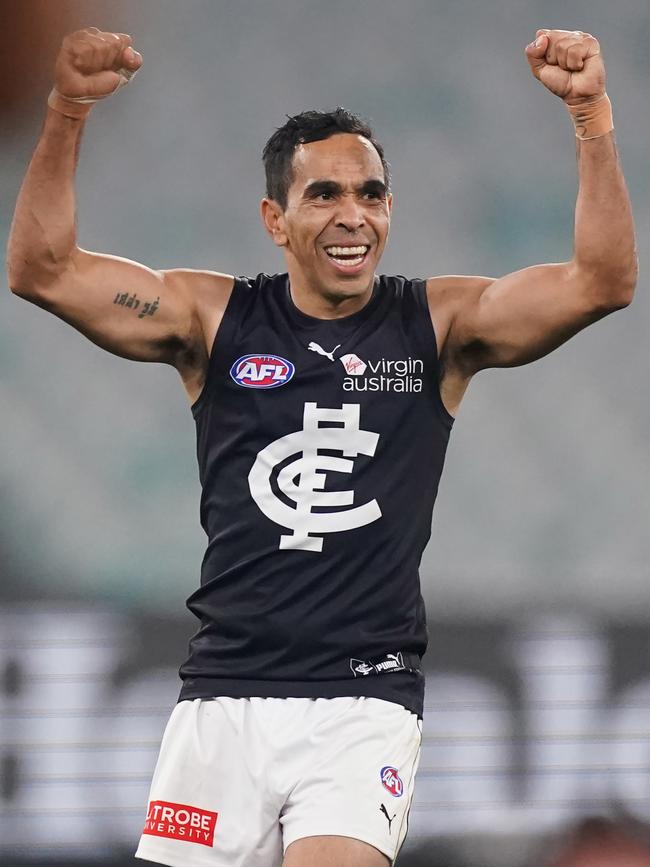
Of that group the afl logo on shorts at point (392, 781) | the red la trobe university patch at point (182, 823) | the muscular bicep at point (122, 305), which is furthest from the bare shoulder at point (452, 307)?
the red la trobe university patch at point (182, 823)

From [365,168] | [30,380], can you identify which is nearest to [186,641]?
[30,380]

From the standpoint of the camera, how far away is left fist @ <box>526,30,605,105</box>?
10.0ft

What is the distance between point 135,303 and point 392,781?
1.27 m

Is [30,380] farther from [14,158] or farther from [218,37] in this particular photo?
[218,37]

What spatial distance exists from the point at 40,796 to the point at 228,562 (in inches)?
100

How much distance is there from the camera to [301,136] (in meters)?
3.58

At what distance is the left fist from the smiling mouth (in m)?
0.61

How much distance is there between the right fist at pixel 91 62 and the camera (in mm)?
3125

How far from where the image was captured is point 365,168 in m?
3.48

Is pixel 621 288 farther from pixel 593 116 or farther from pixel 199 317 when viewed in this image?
pixel 199 317

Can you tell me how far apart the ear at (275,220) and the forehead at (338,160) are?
0.37 ft

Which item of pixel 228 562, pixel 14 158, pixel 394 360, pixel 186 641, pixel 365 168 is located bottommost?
pixel 186 641

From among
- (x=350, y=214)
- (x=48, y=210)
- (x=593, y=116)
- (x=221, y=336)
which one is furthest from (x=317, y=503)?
(x=593, y=116)

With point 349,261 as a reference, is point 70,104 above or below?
above
